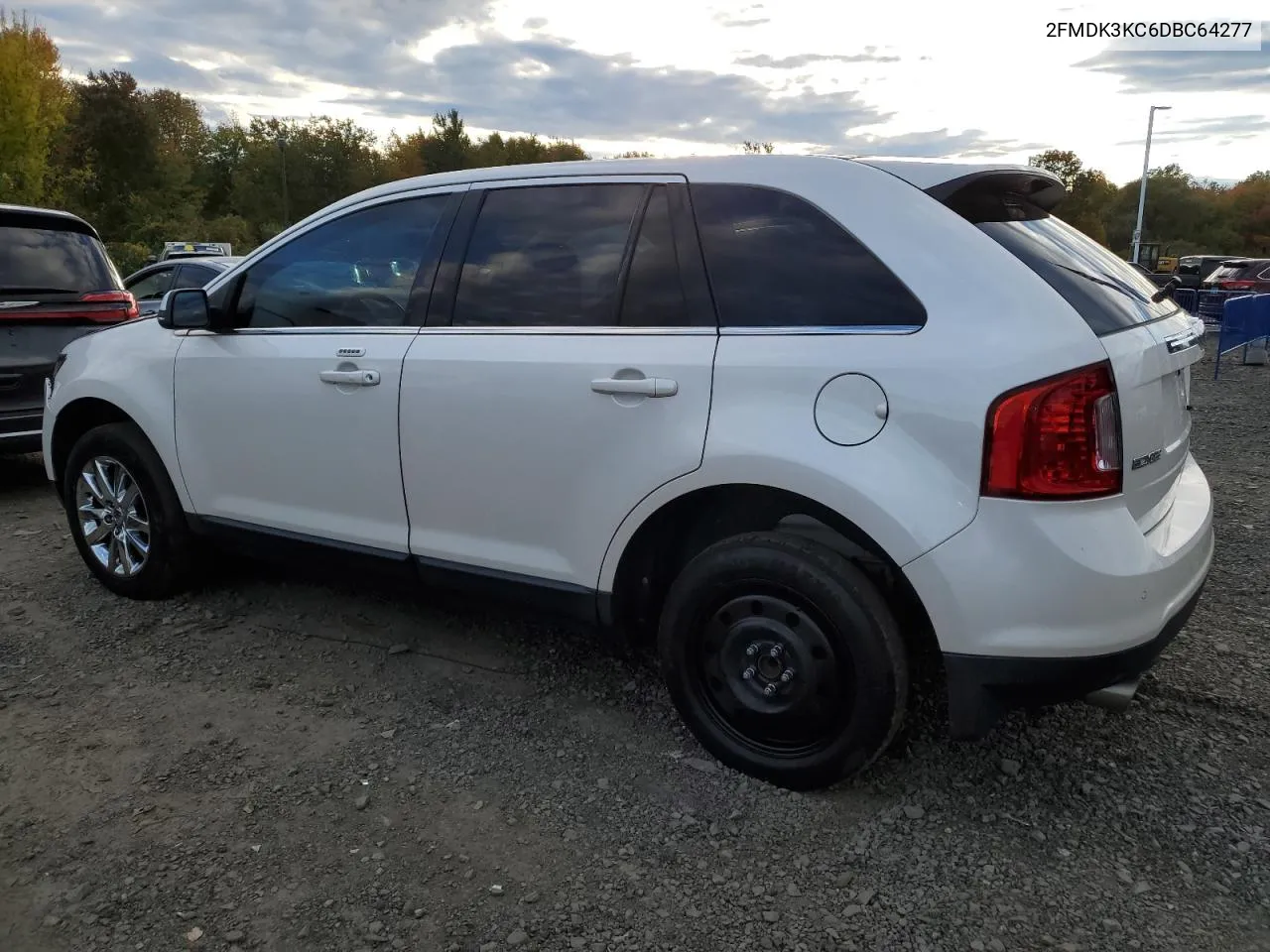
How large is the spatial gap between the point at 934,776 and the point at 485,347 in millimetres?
1940

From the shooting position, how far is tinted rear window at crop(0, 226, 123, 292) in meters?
6.33

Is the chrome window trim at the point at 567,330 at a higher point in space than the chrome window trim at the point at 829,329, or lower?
lower

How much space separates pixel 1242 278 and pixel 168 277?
24698 mm

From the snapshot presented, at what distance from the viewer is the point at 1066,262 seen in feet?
8.93

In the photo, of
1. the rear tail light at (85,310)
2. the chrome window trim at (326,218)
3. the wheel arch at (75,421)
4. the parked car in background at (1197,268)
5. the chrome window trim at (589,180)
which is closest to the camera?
the chrome window trim at (589,180)

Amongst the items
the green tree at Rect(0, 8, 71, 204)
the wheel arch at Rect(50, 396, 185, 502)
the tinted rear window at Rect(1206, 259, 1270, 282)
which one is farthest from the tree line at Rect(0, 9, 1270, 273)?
the wheel arch at Rect(50, 396, 185, 502)

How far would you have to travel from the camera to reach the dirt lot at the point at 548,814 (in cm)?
238

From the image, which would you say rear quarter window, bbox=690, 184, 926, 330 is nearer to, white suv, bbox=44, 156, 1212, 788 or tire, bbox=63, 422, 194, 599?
white suv, bbox=44, 156, 1212, 788

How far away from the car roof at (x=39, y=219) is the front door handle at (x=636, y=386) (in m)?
4.96

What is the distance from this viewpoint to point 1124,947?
2.27m

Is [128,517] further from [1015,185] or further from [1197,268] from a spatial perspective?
[1197,268]

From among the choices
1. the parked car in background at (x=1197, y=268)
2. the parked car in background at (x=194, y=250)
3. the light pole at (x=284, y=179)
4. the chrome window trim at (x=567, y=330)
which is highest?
the light pole at (x=284, y=179)

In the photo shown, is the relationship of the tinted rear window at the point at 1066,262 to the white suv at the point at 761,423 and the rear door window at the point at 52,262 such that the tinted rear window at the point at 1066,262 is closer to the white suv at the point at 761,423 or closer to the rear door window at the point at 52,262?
the white suv at the point at 761,423

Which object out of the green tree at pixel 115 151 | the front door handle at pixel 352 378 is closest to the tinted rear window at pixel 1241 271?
the front door handle at pixel 352 378
